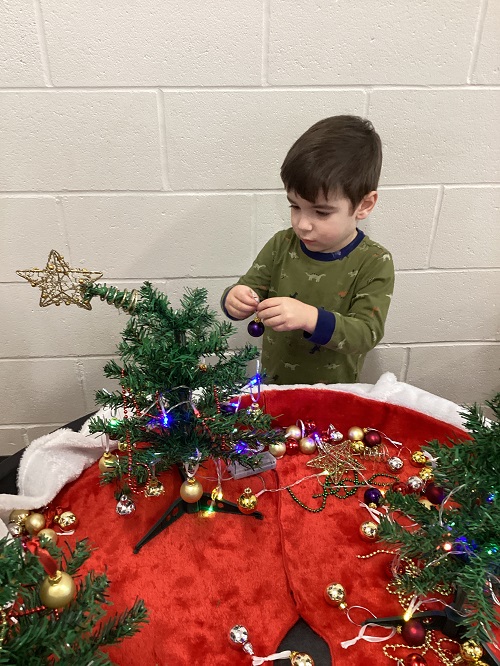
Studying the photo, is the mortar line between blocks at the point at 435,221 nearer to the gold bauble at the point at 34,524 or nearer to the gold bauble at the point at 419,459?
the gold bauble at the point at 419,459

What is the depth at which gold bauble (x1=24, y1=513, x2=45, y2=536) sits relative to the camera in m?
0.83

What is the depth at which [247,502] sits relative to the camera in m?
0.85

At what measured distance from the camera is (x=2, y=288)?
1.25 m

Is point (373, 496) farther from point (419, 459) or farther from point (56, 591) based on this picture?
point (56, 591)

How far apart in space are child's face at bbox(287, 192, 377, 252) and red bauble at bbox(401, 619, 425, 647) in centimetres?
62

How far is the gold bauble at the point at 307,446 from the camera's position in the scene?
3.25ft

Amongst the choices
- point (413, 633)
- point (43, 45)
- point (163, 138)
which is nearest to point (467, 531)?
point (413, 633)

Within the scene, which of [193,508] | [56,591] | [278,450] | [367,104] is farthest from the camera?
[367,104]

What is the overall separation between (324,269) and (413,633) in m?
0.63

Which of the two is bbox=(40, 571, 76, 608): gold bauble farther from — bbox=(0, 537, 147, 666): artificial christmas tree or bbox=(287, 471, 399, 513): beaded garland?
bbox=(287, 471, 399, 513): beaded garland

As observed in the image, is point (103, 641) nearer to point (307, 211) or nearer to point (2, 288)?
point (307, 211)

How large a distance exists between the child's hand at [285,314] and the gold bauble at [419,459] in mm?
313

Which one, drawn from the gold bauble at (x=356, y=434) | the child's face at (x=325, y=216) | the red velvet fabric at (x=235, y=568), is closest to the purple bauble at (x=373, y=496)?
the red velvet fabric at (x=235, y=568)

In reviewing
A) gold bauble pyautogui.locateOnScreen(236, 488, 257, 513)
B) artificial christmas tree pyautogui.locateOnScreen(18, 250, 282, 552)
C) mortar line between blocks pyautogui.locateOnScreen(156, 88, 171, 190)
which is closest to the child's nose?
artificial christmas tree pyautogui.locateOnScreen(18, 250, 282, 552)
